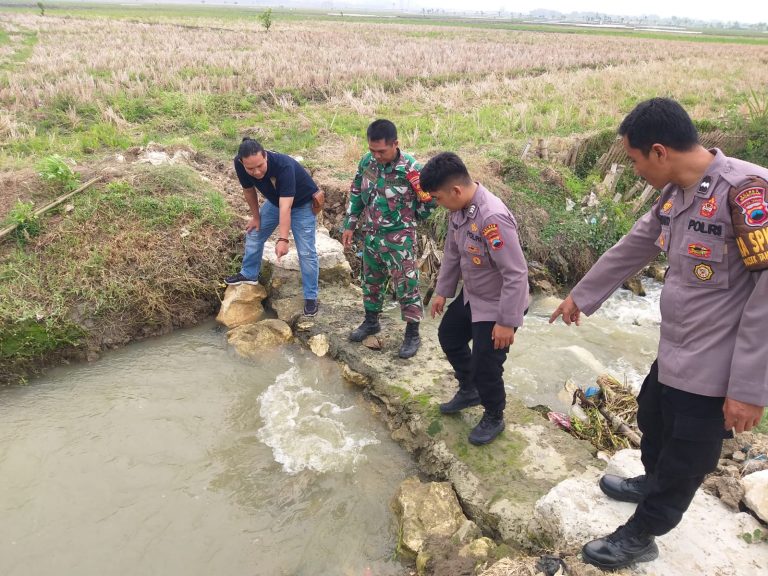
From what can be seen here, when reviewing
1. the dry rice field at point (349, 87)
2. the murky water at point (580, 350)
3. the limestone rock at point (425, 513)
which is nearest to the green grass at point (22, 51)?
the dry rice field at point (349, 87)

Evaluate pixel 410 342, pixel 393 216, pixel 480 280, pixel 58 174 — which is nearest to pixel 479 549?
pixel 480 280

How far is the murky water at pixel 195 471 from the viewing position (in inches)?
113

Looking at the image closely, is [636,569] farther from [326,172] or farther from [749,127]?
[749,127]

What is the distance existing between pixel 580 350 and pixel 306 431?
9.89 feet

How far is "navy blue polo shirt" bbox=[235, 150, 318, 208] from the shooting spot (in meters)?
4.28

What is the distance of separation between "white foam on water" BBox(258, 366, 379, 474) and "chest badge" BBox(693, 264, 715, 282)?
2480mm

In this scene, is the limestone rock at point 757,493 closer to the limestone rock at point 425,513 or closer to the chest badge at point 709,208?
the limestone rock at point 425,513

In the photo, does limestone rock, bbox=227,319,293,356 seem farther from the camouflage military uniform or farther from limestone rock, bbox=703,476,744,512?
limestone rock, bbox=703,476,744,512

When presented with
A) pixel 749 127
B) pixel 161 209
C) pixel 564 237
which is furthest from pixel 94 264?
pixel 749 127

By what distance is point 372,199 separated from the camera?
12.9 ft

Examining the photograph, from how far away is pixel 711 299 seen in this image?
1.82 meters

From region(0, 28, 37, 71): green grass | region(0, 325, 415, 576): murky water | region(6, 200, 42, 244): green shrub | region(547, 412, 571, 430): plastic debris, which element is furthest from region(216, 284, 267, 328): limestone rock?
region(0, 28, 37, 71): green grass

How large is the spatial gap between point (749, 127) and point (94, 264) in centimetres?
1077

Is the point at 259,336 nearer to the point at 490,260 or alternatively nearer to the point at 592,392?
the point at 490,260
